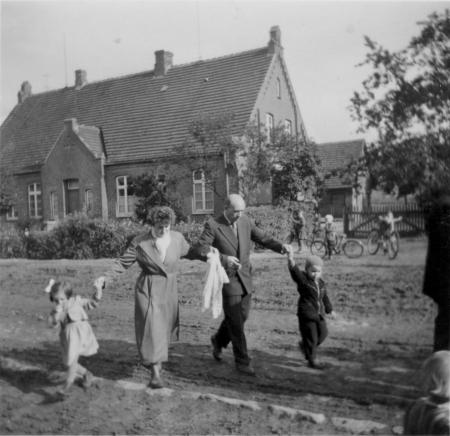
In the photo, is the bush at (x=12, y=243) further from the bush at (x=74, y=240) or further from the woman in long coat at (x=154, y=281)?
the woman in long coat at (x=154, y=281)

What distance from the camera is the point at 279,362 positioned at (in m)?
5.10

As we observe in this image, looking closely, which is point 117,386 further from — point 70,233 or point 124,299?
point 124,299

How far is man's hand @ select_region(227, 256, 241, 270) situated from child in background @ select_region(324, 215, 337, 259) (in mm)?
1317

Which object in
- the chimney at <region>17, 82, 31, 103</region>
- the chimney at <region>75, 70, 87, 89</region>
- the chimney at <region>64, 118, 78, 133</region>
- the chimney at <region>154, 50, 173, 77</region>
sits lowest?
the chimney at <region>64, 118, 78, 133</region>

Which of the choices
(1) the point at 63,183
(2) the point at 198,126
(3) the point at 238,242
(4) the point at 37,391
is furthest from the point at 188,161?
(4) the point at 37,391

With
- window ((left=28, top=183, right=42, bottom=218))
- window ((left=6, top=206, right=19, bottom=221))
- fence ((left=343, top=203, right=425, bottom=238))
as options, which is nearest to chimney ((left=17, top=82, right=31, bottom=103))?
window ((left=28, top=183, right=42, bottom=218))

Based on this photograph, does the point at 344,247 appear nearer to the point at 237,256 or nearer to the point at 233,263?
the point at 237,256

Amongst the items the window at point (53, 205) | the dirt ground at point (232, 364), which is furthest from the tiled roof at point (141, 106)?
the dirt ground at point (232, 364)

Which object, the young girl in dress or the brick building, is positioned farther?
the brick building

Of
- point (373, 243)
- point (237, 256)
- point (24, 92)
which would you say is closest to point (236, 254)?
point (237, 256)

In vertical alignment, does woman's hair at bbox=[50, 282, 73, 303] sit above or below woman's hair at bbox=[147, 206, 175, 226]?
below

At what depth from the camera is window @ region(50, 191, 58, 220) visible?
6.22 m

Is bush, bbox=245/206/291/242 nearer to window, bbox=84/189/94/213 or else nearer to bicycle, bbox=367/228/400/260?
bicycle, bbox=367/228/400/260

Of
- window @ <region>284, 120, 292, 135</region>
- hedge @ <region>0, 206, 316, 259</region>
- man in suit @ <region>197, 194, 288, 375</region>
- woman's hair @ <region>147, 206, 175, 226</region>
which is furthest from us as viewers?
window @ <region>284, 120, 292, 135</region>
